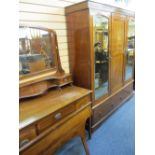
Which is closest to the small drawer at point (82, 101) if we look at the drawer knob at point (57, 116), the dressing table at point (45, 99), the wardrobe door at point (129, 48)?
the dressing table at point (45, 99)

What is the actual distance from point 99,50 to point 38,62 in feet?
2.93

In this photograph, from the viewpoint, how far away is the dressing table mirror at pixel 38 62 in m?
1.56

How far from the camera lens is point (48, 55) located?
6.01 feet

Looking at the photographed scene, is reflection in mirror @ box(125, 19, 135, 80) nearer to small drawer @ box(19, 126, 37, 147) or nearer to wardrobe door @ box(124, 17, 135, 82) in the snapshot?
wardrobe door @ box(124, 17, 135, 82)

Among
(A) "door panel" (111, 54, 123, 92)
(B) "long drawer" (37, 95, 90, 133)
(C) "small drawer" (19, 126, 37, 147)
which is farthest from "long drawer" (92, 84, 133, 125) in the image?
(C) "small drawer" (19, 126, 37, 147)

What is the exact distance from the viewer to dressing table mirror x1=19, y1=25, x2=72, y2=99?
61.3 inches

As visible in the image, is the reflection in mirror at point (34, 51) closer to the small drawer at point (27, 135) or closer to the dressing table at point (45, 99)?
the dressing table at point (45, 99)

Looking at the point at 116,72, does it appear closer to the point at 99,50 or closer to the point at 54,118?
the point at 99,50

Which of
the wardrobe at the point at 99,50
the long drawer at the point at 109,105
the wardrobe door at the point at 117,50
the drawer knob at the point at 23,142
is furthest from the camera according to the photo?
the wardrobe door at the point at 117,50

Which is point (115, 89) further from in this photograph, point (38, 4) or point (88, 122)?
point (38, 4)
